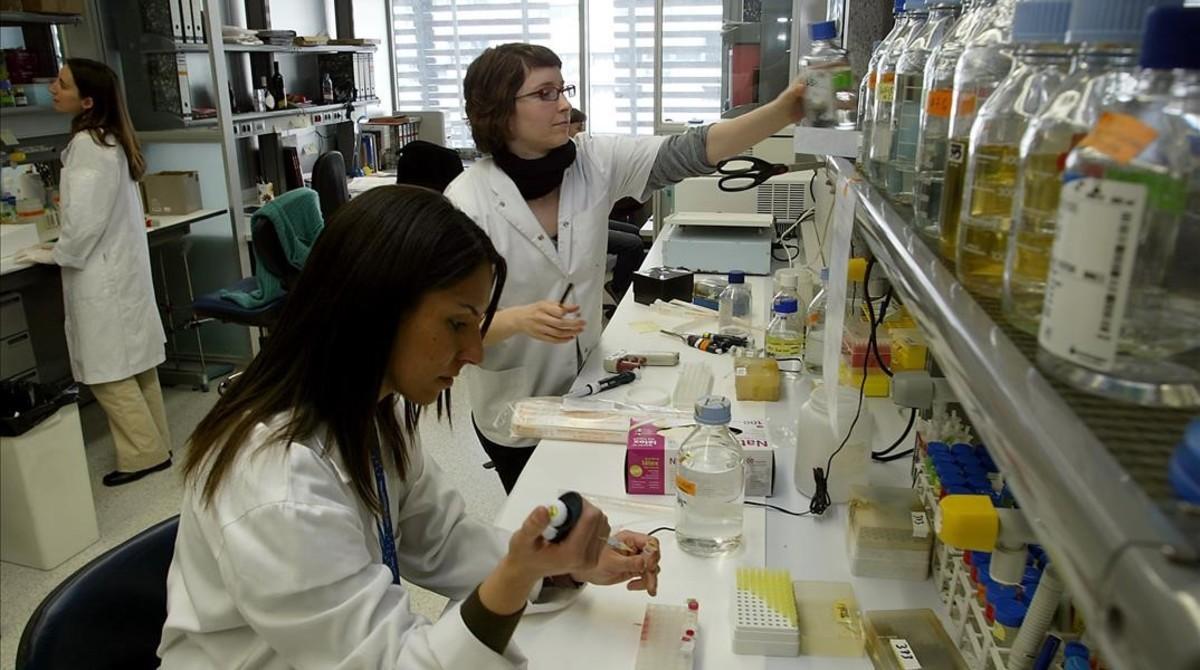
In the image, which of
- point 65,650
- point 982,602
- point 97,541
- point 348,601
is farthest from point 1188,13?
point 97,541

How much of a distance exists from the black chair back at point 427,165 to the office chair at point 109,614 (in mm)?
3159

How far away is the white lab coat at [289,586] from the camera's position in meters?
0.90

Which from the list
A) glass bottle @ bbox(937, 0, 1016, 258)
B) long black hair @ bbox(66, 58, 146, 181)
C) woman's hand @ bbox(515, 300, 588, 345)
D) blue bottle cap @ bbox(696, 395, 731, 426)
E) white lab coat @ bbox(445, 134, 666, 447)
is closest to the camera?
glass bottle @ bbox(937, 0, 1016, 258)

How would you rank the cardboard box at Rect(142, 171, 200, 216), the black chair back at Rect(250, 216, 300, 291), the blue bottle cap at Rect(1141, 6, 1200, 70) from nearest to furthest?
the blue bottle cap at Rect(1141, 6, 1200, 70) < the black chair back at Rect(250, 216, 300, 291) < the cardboard box at Rect(142, 171, 200, 216)

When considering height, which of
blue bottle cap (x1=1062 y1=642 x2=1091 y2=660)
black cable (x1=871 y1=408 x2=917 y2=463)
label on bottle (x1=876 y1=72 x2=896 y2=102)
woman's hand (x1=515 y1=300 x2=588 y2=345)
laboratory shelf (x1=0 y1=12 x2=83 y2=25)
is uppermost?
laboratory shelf (x1=0 y1=12 x2=83 y2=25)

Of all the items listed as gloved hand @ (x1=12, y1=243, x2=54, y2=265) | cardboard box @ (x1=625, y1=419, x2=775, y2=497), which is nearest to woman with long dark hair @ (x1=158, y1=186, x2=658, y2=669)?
cardboard box @ (x1=625, y1=419, x2=775, y2=497)

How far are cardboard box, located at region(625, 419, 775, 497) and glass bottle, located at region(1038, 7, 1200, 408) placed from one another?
1.01m

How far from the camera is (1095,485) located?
0.33 metres

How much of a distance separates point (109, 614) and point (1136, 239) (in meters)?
1.19

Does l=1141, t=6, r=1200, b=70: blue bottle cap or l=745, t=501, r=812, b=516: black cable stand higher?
l=1141, t=6, r=1200, b=70: blue bottle cap

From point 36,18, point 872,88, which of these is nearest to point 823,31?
point 872,88

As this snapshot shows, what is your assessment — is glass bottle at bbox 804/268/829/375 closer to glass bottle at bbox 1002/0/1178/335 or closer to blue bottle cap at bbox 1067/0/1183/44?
glass bottle at bbox 1002/0/1178/335

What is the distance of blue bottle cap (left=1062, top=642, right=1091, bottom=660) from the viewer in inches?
30.6

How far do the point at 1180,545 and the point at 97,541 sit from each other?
10.3 feet
